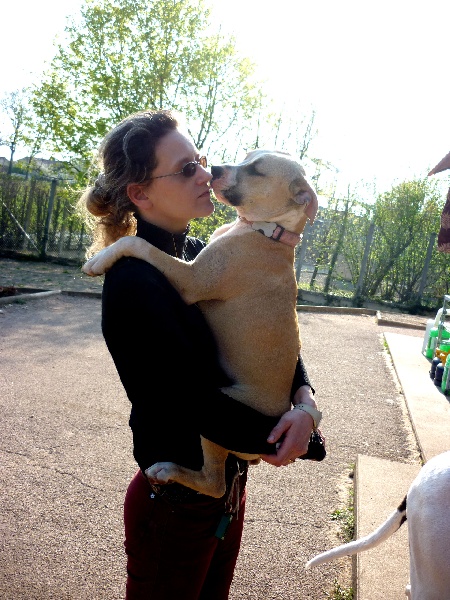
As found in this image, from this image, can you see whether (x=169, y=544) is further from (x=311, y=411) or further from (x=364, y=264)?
(x=364, y=264)

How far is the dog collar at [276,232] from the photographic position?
7.34ft

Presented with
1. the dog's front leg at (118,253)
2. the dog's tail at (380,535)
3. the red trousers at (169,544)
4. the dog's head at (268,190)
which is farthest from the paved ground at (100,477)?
the dog's head at (268,190)

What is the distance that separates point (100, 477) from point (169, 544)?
2610mm

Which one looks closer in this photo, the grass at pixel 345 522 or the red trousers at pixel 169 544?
the red trousers at pixel 169 544

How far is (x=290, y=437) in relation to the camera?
1.85 meters

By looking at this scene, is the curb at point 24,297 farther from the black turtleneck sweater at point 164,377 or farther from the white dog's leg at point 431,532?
the white dog's leg at point 431,532

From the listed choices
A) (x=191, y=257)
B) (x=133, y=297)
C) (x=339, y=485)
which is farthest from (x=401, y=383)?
(x=133, y=297)

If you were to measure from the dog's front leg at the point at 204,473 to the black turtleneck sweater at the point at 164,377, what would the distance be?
28mm

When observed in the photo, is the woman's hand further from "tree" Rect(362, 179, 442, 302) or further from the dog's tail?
"tree" Rect(362, 179, 442, 302)

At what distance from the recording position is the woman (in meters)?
1.72

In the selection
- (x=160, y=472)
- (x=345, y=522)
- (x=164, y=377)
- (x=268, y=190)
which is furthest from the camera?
(x=345, y=522)

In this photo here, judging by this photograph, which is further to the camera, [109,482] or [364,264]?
[364,264]

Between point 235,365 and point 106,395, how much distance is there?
433 centimetres

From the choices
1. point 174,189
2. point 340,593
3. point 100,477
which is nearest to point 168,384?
point 174,189
